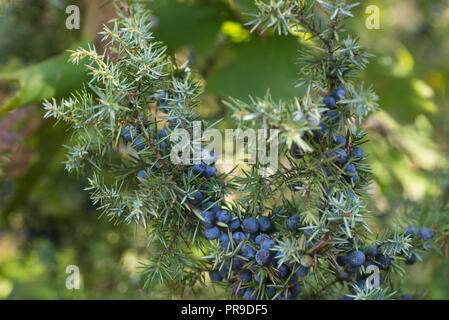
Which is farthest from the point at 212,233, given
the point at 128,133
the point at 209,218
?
the point at 128,133

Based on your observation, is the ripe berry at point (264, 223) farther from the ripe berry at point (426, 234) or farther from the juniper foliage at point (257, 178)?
the ripe berry at point (426, 234)

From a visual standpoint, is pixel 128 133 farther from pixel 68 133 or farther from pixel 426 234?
pixel 68 133

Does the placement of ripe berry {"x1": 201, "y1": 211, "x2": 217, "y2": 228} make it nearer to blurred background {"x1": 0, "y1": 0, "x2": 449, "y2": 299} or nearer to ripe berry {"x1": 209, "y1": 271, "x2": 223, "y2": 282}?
ripe berry {"x1": 209, "y1": 271, "x2": 223, "y2": 282}

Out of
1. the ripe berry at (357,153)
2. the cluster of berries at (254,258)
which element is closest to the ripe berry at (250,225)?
the cluster of berries at (254,258)

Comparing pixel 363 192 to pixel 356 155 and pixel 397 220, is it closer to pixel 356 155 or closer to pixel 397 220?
pixel 356 155

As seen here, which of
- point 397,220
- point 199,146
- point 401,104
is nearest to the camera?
point 199,146

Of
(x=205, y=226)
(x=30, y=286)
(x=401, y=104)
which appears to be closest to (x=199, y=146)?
(x=205, y=226)
